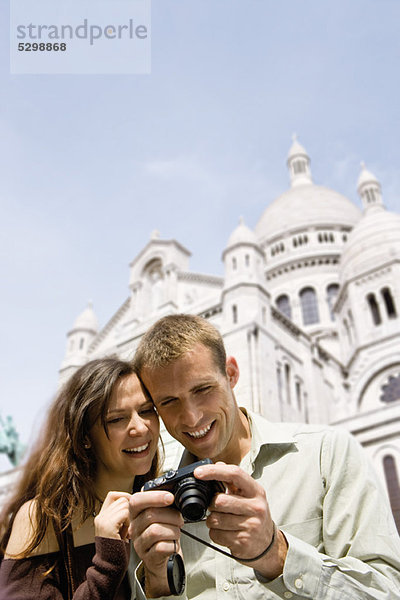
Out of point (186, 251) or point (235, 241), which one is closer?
point (235, 241)

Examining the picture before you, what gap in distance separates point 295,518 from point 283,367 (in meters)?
17.0

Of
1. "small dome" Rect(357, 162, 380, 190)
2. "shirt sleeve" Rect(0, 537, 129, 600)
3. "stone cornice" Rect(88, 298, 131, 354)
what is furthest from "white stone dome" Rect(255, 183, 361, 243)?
"shirt sleeve" Rect(0, 537, 129, 600)

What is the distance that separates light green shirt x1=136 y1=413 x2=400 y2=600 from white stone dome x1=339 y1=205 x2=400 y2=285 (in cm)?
2246

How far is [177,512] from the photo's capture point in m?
2.09

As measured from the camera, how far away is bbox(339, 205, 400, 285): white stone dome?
24.3 m

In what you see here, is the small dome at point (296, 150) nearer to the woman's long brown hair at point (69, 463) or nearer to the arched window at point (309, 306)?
the arched window at point (309, 306)

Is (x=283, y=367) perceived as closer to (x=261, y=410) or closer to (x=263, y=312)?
(x=263, y=312)

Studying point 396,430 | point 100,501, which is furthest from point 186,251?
point 100,501

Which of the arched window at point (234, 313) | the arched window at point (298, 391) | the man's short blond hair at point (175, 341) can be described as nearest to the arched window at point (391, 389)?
the arched window at point (298, 391)

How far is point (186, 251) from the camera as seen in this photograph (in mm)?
24891

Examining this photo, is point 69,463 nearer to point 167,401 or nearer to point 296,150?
point 167,401

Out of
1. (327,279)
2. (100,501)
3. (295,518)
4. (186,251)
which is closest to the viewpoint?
(295,518)

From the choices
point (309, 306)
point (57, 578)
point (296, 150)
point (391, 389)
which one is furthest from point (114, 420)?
point (296, 150)

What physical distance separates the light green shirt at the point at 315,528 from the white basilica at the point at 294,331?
13926 mm
